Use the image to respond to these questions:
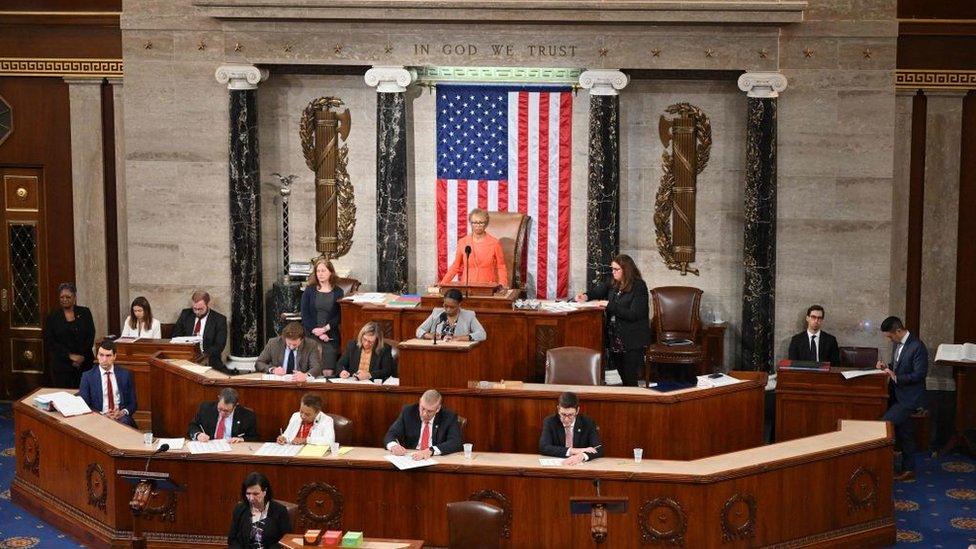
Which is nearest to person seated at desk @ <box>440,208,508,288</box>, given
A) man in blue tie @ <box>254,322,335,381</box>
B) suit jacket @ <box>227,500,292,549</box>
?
man in blue tie @ <box>254,322,335,381</box>

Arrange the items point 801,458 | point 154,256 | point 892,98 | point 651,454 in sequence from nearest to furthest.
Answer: point 801,458 → point 651,454 → point 892,98 → point 154,256

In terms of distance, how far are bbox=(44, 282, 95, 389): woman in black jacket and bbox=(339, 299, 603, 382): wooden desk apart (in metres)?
3.75

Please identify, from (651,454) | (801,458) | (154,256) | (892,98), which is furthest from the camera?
(154,256)

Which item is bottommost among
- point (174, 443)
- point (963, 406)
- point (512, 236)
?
point (963, 406)

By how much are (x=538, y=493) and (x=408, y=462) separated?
1.11 m

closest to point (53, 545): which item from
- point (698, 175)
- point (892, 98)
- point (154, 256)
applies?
point (154, 256)

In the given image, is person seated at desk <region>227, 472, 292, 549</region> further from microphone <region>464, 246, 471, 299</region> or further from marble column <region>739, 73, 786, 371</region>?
marble column <region>739, 73, 786, 371</region>

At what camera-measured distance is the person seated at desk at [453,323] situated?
514 inches

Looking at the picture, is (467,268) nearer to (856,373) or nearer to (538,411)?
(538,411)

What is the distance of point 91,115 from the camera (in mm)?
16875

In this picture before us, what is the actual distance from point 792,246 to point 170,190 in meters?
7.65

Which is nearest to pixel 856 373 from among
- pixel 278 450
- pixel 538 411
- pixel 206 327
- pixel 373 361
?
pixel 538 411

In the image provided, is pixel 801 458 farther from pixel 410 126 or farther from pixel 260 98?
pixel 260 98

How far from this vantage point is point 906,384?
45.0ft
